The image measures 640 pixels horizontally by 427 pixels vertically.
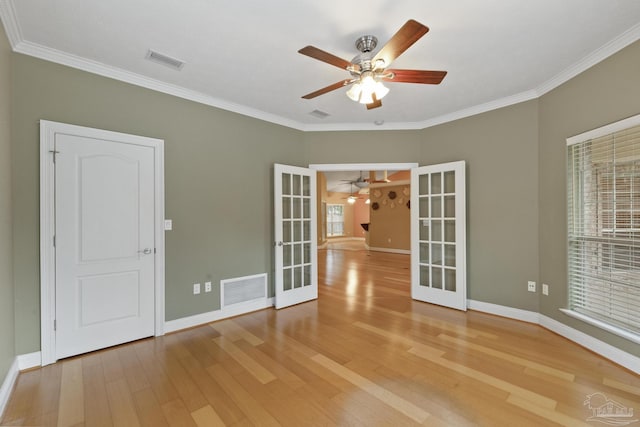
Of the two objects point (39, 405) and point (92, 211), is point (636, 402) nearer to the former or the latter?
point (39, 405)

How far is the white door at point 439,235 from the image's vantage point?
13.1ft

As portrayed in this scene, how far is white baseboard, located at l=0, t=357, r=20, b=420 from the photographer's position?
6.57 ft

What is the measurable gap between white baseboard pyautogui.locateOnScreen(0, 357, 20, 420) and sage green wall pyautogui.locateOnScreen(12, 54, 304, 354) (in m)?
0.16

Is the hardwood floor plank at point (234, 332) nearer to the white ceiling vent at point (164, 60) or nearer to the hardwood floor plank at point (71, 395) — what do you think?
the hardwood floor plank at point (71, 395)

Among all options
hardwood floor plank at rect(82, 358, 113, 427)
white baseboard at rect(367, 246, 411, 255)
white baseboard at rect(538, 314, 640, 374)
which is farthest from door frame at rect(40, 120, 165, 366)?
white baseboard at rect(367, 246, 411, 255)

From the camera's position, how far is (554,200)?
3.26 meters

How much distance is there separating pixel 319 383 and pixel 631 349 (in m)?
2.65

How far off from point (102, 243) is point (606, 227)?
488cm

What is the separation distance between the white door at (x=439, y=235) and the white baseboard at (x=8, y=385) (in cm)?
446

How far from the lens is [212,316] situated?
3646 millimetres

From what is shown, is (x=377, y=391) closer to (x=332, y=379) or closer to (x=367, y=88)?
(x=332, y=379)

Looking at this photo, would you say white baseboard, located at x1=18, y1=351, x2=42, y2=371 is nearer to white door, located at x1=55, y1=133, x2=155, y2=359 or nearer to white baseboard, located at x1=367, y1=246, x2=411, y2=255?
white door, located at x1=55, y1=133, x2=155, y2=359

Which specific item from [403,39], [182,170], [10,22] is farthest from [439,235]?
[10,22]

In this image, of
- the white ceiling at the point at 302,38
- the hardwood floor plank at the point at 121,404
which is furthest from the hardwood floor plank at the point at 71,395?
the white ceiling at the point at 302,38
